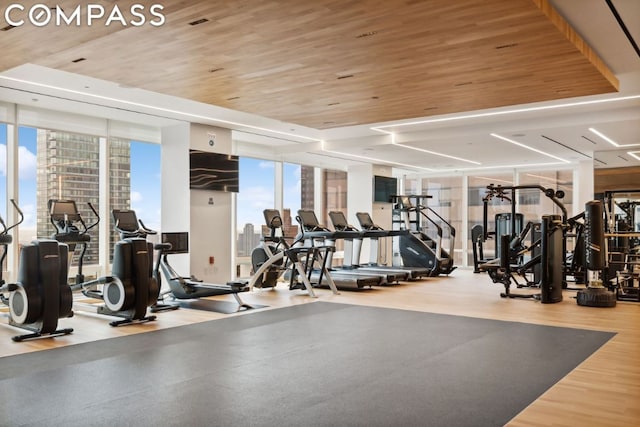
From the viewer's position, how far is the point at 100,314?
21.1 ft

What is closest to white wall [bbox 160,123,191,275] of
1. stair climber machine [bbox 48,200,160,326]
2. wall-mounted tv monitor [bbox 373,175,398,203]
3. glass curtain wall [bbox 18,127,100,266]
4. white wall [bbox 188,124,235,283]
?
white wall [bbox 188,124,235,283]

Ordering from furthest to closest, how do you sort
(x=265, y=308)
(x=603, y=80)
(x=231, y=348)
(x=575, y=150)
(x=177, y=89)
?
(x=575, y=150), (x=265, y=308), (x=177, y=89), (x=603, y=80), (x=231, y=348)

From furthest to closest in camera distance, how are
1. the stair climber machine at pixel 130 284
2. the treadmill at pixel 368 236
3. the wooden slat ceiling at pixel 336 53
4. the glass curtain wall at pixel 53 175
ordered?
the treadmill at pixel 368 236 → the glass curtain wall at pixel 53 175 → the stair climber machine at pixel 130 284 → the wooden slat ceiling at pixel 336 53

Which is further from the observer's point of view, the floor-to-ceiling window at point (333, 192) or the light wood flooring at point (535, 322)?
the floor-to-ceiling window at point (333, 192)

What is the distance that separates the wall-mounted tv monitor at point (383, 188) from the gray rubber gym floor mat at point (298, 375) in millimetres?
7640

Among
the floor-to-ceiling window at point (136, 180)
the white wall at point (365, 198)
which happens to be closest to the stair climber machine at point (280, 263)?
the floor-to-ceiling window at point (136, 180)

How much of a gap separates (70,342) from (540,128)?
6980 mm

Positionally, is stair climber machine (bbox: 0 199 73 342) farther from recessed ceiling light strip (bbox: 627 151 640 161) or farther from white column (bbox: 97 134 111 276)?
recessed ceiling light strip (bbox: 627 151 640 161)

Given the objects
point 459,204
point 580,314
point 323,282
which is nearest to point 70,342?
point 323,282

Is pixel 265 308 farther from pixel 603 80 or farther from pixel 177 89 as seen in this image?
pixel 603 80

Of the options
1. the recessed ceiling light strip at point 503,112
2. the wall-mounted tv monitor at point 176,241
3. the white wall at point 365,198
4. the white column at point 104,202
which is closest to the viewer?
the wall-mounted tv monitor at point 176,241

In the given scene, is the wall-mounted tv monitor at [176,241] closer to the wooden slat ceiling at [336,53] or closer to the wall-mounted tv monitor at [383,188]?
the wooden slat ceiling at [336,53]

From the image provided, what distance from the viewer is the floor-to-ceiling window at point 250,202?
11.0 m

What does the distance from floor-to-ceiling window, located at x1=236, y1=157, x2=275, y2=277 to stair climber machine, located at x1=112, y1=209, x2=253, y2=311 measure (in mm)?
3620
